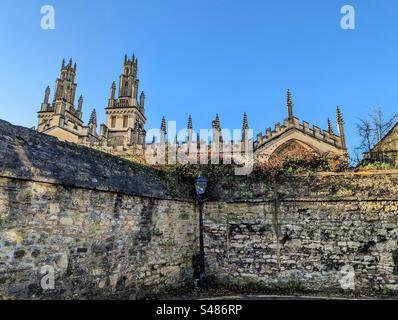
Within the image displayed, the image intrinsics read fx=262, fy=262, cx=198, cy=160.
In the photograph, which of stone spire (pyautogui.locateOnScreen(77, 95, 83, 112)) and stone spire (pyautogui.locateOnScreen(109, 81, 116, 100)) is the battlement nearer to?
stone spire (pyautogui.locateOnScreen(109, 81, 116, 100))

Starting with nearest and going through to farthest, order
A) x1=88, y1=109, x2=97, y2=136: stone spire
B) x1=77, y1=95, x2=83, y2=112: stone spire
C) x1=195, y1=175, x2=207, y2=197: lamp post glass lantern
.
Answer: x1=195, y1=175, x2=207, y2=197: lamp post glass lantern
x1=88, y1=109, x2=97, y2=136: stone spire
x1=77, y1=95, x2=83, y2=112: stone spire

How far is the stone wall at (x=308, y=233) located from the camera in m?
7.70

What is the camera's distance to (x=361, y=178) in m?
8.38

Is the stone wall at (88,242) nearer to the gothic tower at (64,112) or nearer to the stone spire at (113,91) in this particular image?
the gothic tower at (64,112)

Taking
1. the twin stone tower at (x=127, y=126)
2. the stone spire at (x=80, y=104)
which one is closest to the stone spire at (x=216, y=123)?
the twin stone tower at (x=127, y=126)

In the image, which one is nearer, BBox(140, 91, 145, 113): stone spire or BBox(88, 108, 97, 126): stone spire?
BBox(88, 108, 97, 126): stone spire

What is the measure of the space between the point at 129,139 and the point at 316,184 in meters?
29.7

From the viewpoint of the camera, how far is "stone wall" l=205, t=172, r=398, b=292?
7695mm

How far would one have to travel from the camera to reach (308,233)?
8211mm

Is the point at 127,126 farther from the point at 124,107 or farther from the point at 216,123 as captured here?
the point at 216,123

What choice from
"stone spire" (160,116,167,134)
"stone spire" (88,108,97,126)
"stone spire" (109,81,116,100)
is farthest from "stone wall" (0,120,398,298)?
"stone spire" (109,81,116,100)
